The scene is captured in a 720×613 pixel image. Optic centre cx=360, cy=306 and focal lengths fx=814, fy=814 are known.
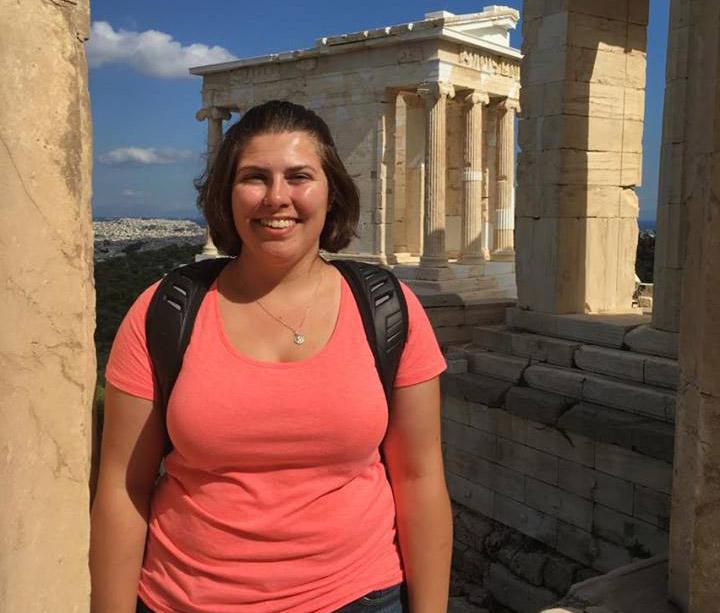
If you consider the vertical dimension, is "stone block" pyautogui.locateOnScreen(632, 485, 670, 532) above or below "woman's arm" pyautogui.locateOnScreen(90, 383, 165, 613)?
below

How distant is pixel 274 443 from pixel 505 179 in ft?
65.7

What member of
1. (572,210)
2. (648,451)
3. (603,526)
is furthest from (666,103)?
(603,526)

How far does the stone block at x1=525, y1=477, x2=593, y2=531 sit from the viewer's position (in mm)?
8016

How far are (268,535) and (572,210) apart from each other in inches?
337

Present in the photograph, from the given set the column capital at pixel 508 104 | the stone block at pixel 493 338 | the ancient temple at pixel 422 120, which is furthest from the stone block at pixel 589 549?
the column capital at pixel 508 104

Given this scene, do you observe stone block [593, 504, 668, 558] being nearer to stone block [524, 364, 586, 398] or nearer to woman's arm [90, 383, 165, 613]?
stone block [524, 364, 586, 398]

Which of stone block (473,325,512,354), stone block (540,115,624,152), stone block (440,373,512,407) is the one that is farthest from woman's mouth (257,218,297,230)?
stone block (540,115,624,152)

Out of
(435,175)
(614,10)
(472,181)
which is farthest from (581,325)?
(472,181)

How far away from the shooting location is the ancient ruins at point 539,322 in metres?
1.69

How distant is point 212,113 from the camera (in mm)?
24203

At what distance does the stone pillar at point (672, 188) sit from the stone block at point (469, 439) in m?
2.28

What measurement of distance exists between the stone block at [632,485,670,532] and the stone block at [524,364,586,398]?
4.32ft

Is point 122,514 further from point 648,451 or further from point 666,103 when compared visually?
point 666,103

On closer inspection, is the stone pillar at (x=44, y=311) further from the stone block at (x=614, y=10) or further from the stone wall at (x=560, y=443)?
the stone block at (x=614, y=10)
